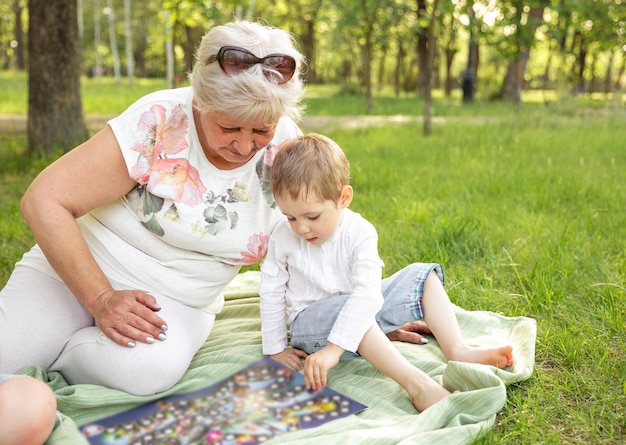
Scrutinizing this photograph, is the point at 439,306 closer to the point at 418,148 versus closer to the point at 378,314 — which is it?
the point at 378,314

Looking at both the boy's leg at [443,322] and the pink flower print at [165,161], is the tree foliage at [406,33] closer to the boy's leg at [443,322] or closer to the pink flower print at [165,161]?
the pink flower print at [165,161]

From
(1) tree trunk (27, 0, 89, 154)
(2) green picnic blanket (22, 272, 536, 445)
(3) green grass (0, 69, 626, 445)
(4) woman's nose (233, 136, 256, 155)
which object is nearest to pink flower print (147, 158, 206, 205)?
(4) woman's nose (233, 136, 256, 155)

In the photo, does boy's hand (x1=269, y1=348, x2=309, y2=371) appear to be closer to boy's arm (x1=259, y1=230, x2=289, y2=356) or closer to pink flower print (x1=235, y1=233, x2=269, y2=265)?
boy's arm (x1=259, y1=230, x2=289, y2=356)

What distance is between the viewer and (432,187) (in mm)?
5418

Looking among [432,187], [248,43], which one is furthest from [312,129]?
[248,43]

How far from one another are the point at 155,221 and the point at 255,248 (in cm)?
42

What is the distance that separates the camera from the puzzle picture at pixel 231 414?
86.9 inches

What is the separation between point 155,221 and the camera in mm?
2584

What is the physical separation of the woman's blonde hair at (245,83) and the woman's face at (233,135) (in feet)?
0.12

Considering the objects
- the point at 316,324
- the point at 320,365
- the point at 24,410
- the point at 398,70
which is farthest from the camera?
the point at 398,70

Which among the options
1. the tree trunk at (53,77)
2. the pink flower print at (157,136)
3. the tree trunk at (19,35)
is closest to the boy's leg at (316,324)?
the pink flower print at (157,136)

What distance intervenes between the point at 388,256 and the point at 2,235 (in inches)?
93.4

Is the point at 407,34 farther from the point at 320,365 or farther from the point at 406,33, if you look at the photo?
the point at 320,365

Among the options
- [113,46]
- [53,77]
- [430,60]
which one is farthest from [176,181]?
[113,46]
